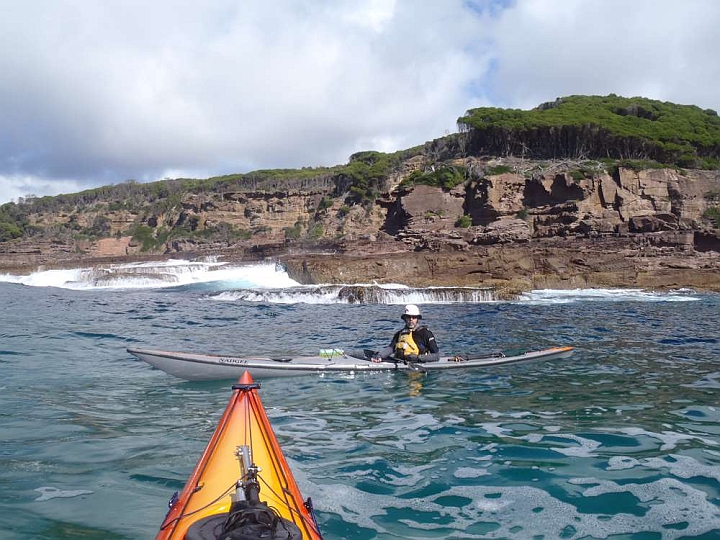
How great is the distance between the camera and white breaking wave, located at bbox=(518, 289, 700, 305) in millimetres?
20469

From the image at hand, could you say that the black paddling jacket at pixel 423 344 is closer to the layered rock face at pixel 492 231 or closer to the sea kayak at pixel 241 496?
the sea kayak at pixel 241 496

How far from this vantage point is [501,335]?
480 inches

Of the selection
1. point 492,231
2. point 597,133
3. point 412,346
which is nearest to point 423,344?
point 412,346

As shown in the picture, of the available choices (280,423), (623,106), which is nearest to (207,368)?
(280,423)

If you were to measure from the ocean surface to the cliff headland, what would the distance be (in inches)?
629

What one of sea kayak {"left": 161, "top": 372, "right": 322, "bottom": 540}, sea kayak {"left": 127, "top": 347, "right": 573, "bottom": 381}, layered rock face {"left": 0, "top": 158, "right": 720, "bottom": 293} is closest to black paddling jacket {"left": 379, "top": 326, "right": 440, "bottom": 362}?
sea kayak {"left": 127, "top": 347, "right": 573, "bottom": 381}

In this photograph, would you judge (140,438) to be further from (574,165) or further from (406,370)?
(574,165)

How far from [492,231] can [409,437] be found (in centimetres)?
2898

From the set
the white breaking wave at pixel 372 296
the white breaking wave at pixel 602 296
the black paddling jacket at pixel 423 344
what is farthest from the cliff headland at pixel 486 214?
the black paddling jacket at pixel 423 344

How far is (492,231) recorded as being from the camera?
3331 cm

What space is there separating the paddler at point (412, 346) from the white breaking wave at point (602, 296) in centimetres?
1247

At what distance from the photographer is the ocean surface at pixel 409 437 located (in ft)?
12.5

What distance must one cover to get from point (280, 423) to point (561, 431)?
107 inches

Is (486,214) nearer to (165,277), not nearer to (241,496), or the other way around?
(165,277)
